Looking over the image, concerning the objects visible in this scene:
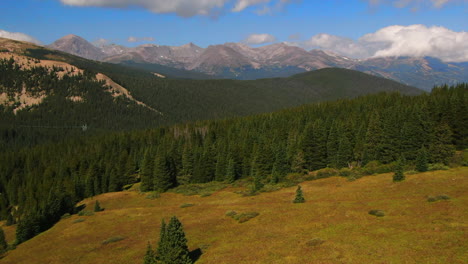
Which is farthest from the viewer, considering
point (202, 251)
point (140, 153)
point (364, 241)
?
point (140, 153)

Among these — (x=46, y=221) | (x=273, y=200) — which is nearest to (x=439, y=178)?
(x=273, y=200)

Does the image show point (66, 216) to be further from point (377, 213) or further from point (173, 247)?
point (377, 213)

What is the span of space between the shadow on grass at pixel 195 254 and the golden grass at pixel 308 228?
767 mm

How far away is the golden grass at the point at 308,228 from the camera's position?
33.1 meters

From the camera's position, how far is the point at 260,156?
97.9 metres

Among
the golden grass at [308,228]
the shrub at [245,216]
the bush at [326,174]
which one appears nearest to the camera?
the golden grass at [308,228]

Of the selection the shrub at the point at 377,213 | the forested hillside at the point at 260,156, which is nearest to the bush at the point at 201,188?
the forested hillside at the point at 260,156

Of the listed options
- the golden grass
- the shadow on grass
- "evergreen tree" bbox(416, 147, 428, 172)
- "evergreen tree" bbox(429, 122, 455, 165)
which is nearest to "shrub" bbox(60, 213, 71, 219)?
the golden grass

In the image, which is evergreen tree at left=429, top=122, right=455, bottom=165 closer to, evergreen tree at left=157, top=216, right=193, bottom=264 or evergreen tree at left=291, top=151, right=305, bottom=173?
evergreen tree at left=291, top=151, right=305, bottom=173

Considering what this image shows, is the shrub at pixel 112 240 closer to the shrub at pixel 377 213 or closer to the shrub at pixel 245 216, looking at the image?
the shrub at pixel 245 216

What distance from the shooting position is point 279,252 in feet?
117

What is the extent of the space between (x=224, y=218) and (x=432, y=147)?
5419cm

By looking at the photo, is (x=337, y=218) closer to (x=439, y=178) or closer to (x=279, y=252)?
(x=279, y=252)

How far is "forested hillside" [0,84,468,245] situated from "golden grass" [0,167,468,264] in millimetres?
13685
